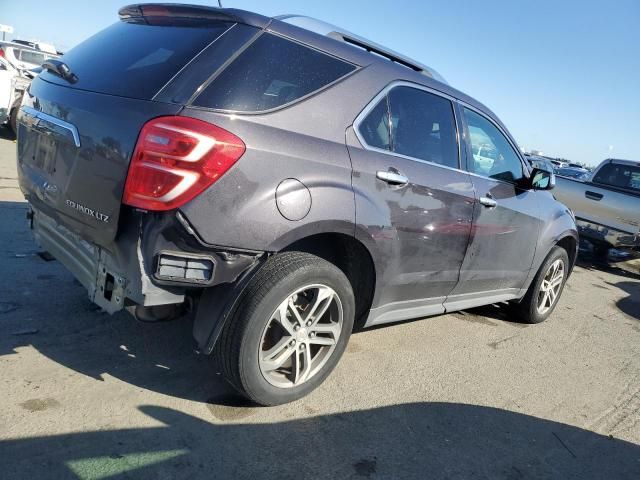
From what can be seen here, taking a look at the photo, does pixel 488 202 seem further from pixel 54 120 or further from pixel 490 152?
pixel 54 120

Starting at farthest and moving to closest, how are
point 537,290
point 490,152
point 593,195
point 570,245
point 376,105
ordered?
1. point 593,195
2. point 570,245
3. point 537,290
4. point 490,152
5. point 376,105

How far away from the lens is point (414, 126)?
332cm

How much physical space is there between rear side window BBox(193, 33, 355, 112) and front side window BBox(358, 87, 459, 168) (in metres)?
0.37

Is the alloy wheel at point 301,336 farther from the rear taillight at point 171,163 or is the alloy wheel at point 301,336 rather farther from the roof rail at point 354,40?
the roof rail at point 354,40

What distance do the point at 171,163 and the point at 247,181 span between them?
0.34 meters

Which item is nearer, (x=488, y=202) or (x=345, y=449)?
(x=345, y=449)

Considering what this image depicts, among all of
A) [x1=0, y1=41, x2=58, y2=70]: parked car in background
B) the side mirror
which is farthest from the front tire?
[x1=0, y1=41, x2=58, y2=70]: parked car in background

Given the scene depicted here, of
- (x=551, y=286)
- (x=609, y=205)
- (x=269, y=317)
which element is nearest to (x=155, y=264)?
(x=269, y=317)

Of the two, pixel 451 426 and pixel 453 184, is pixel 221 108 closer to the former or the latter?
pixel 453 184

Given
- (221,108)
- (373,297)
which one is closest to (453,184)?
(373,297)

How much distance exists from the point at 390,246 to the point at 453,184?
0.75 m

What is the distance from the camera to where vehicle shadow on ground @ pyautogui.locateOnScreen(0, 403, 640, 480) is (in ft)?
7.25

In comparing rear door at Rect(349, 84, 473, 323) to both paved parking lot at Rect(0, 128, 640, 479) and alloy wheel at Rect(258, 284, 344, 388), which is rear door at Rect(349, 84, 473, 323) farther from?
paved parking lot at Rect(0, 128, 640, 479)

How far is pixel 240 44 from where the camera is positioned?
97.9 inches
